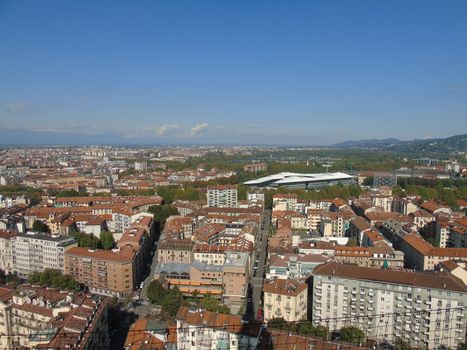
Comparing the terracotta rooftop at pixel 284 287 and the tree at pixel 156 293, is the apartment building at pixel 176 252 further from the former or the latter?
the terracotta rooftop at pixel 284 287

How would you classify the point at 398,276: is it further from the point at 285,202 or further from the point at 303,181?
the point at 303,181

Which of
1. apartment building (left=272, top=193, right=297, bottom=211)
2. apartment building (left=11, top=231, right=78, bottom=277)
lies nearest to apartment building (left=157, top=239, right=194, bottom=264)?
apartment building (left=11, top=231, right=78, bottom=277)

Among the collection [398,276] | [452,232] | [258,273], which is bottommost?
[258,273]

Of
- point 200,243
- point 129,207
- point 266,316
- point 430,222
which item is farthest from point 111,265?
point 430,222

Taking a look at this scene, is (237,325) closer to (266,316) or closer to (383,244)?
(266,316)

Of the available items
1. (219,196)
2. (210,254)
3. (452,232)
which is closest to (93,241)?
(210,254)

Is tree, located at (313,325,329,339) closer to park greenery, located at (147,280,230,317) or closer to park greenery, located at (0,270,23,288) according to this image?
park greenery, located at (147,280,230,317)

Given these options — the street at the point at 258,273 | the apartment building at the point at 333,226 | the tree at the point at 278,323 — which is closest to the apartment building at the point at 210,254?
the street at the point at 258,273
